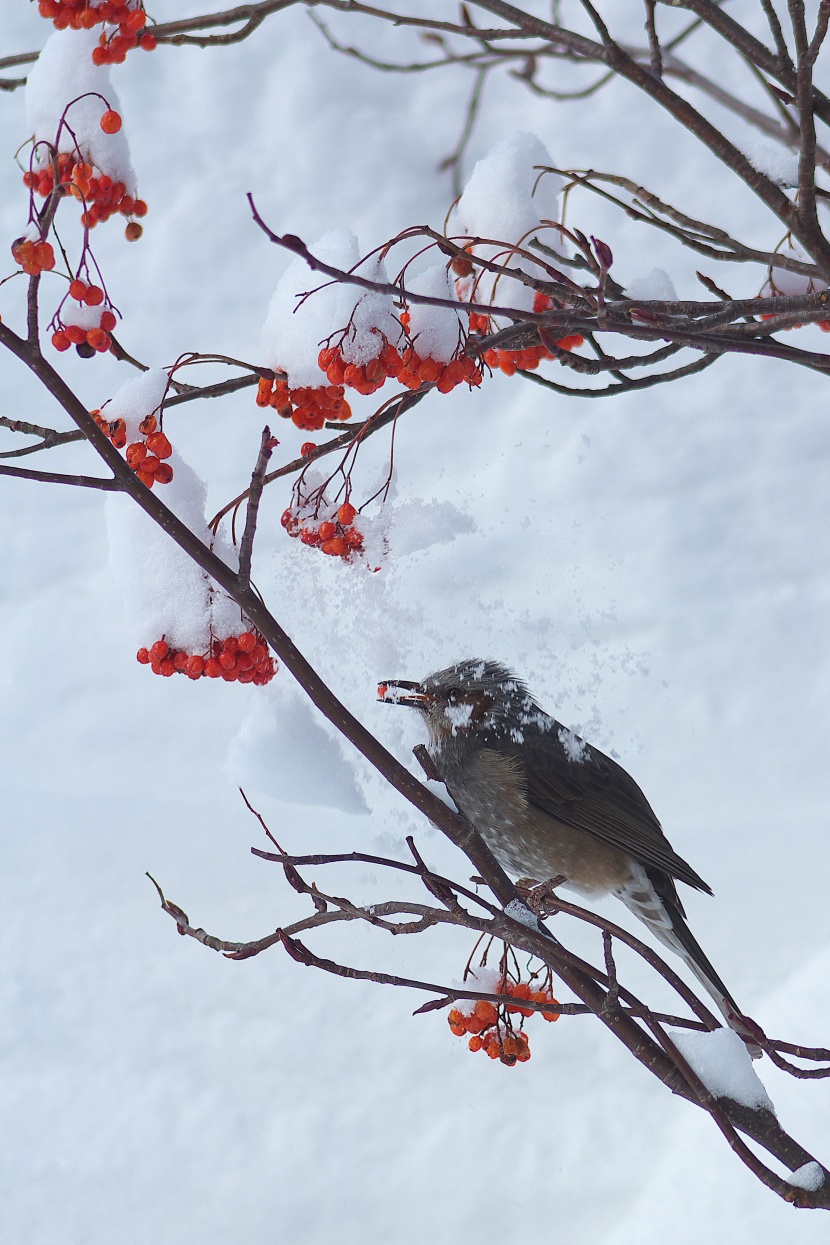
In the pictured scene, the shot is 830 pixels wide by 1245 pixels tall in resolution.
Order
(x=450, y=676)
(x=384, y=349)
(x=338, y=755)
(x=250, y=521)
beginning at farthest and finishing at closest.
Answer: (x=450, y=676) → (x=338, y=755) → (x=384, y=349) → (x=250, y=521)

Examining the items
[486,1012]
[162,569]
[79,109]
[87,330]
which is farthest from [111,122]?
[486,1012]

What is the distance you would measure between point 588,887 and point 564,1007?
1.86 ft

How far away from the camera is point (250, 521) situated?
2.40ft

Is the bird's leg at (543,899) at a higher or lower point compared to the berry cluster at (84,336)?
lower

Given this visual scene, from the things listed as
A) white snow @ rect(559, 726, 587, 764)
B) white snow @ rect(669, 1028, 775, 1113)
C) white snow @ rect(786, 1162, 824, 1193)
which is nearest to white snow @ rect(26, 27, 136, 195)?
white snow @ rect(559, 726, 587, 764)

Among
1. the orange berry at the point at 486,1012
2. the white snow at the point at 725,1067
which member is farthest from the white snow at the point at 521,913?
the orange berry at the point at 486,1012

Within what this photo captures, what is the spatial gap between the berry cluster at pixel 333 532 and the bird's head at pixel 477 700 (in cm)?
35

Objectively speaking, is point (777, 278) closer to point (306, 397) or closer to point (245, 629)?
point (306, 397)

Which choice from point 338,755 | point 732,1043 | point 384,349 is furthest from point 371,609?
point 732,1043

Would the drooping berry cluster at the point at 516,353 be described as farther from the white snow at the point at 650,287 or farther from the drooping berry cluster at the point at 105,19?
the drooping berry cluster at the point at 105,19

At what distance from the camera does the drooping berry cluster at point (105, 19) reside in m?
0.94

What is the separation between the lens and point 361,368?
0.83m

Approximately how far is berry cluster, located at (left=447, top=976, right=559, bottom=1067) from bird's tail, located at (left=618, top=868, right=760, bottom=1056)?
0.35 meters

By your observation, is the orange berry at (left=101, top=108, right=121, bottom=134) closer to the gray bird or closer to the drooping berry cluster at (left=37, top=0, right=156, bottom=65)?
the drooping berry cluster at (left=37, top=0, right=156, bottom=65)
